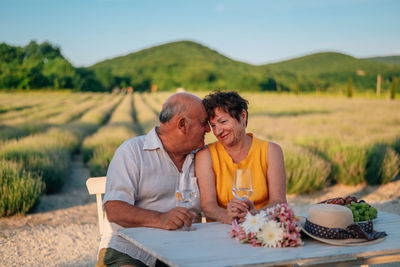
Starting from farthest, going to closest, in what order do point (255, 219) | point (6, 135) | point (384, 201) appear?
point (6, 135) < point (384, 201) < point (255, 219)

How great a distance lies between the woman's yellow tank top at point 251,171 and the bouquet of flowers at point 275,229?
877 mm

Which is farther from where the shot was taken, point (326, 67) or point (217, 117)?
point (326, 67)

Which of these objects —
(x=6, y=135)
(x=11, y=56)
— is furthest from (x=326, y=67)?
(x=6, y=135)

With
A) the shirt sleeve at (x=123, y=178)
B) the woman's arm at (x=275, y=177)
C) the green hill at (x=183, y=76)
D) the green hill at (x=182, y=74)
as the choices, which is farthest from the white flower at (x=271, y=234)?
the green hill at (x=183, y=76)

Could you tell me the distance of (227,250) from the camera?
1973mm

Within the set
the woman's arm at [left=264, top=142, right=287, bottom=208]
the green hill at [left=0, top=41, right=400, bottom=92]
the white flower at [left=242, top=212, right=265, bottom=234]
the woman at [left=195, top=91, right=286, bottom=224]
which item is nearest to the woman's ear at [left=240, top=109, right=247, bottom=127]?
the woman at [left=195, top=91, right=286, bottom=224]

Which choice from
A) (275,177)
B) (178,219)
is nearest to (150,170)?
(178,219)

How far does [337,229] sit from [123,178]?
1424mm

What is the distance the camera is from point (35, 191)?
589 cm

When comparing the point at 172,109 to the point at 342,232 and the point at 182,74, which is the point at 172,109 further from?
the point at 182,74

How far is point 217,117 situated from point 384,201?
198 inches

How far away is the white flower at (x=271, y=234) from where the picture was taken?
6.50 ft

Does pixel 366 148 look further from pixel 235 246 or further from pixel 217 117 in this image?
pixel 235 246

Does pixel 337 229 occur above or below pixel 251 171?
below
